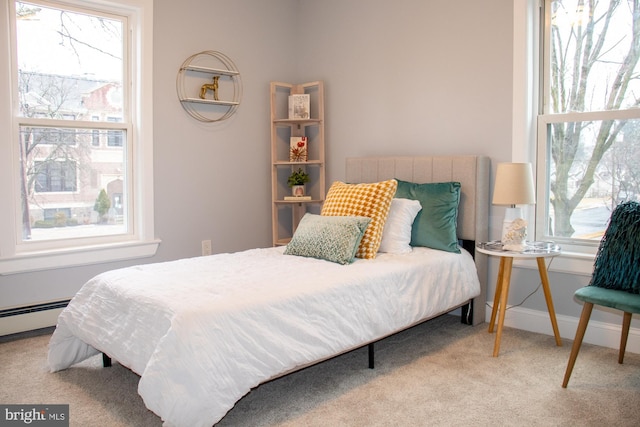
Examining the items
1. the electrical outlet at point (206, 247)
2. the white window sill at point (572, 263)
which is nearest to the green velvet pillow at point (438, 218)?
the white window sill at point (572, 263)

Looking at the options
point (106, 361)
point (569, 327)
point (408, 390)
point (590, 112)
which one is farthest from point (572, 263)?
point (106, 361)

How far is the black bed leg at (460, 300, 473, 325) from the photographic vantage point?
3420 mm

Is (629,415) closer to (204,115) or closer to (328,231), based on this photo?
(328,231)

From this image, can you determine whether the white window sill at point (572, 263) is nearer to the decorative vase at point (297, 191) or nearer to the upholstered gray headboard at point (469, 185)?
the upholstered gray headboard at point (469, 185)

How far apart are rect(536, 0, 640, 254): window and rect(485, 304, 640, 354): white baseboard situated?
435 mm

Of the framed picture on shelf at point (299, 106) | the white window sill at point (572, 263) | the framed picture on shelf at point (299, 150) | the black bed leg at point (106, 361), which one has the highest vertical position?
the framed picture on shelf at point (299, 106)

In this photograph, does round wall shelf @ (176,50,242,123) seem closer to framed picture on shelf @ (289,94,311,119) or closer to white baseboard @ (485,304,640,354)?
framed picture on shelf @ (289,94,311,119)

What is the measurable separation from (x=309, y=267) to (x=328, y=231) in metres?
0.31

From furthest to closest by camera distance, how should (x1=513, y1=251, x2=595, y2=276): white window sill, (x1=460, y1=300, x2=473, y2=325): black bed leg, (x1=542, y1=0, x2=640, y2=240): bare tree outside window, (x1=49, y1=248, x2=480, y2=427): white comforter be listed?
1. (x1=460, y1=300, x2=473, y2=325): black bed leg
2. (x1=513, y1=251, x2=595, y2=276): white window sill
3. (x1=542, y1=0, x2=640, y2=240): bare tree outside window
4. (x1=49, y1=248, x2=480, y2=427): white comforter

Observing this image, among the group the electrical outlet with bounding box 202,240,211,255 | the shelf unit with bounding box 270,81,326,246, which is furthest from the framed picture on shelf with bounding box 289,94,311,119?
the electrical outlet with bounding box 202,240,211,255

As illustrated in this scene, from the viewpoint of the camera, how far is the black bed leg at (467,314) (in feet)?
11.2

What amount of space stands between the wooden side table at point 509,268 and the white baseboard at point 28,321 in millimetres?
2673

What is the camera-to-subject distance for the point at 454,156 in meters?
3.48

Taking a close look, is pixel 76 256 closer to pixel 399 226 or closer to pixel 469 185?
pixel 399 226
